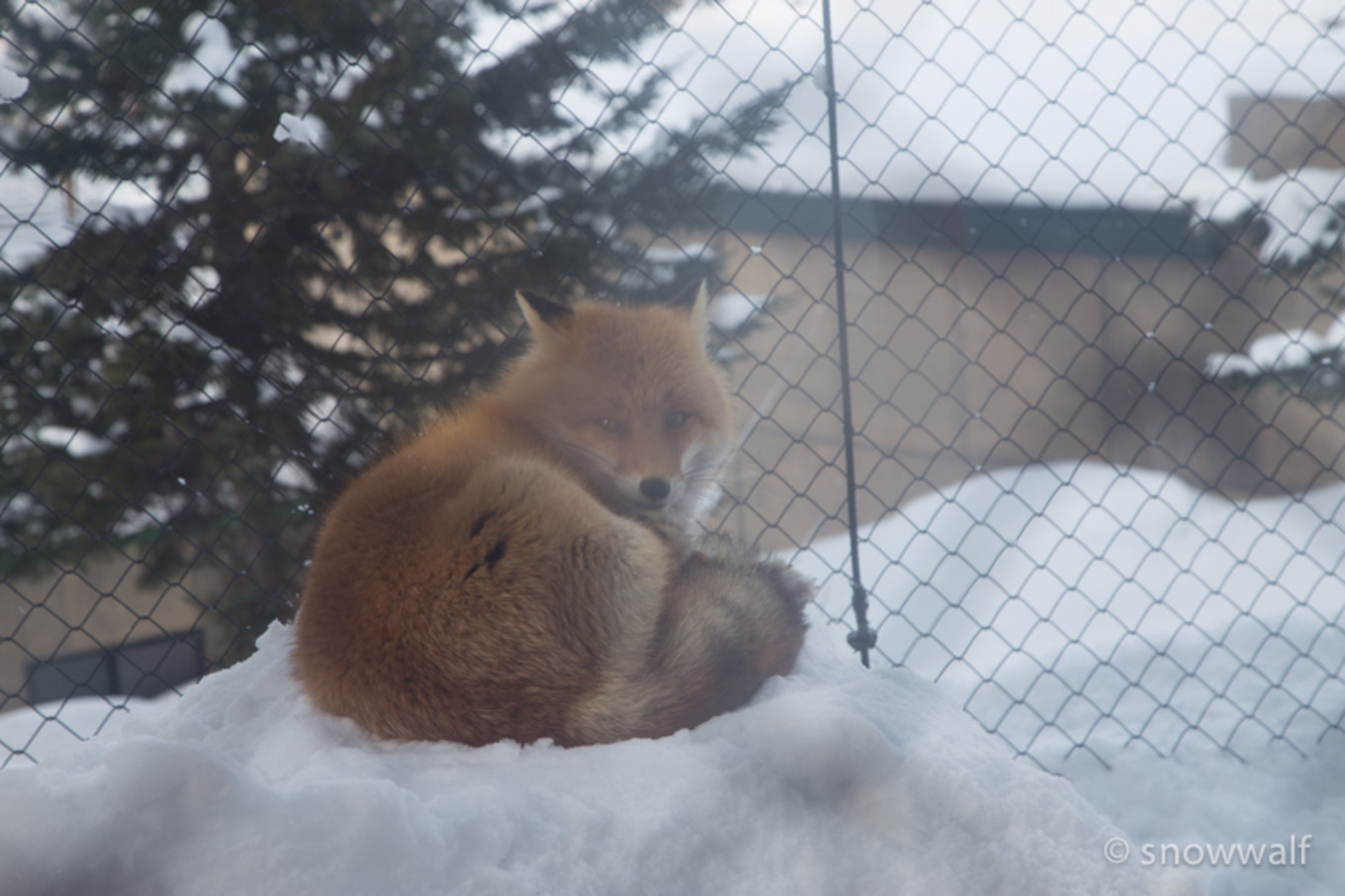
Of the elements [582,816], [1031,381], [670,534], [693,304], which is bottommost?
[582,816]

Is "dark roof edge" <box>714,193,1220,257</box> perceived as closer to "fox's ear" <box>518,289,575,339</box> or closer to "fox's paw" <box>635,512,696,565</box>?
"fox's ear" <box>518,289,575,339</box>

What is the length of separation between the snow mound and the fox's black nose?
51 centimetres

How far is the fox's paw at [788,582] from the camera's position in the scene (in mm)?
1629

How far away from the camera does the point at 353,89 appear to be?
8.73 feet

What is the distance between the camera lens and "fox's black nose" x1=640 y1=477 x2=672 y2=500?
5.60ft

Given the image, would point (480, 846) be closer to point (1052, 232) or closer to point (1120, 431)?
point (1052, 232)

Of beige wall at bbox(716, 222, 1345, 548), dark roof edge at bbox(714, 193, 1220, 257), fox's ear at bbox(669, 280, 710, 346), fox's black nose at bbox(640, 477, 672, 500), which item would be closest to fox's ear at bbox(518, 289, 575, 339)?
fox's ear at bbox(669, 280, 710, 346)

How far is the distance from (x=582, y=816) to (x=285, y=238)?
233 cm

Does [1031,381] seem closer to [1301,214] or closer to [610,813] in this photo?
[1301,214]

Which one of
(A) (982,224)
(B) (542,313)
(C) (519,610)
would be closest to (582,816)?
(C) (519,610)

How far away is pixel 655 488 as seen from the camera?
1707 millimetres

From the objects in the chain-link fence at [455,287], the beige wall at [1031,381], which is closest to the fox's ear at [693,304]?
the chain-link fence at [455,287]

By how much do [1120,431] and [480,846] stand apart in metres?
4.70

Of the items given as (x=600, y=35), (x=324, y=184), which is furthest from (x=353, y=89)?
(x=600, y=35)
